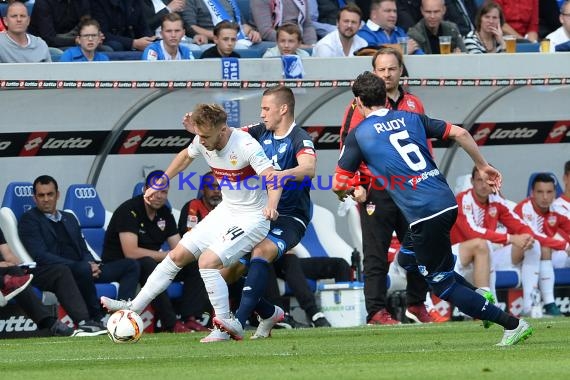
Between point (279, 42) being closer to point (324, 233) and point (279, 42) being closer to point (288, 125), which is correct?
point (324, 233)

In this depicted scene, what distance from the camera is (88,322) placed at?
41.4 ft

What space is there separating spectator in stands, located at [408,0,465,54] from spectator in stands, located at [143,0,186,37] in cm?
253

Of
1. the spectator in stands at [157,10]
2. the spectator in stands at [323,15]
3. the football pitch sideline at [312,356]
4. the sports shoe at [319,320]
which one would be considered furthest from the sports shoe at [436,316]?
the spectator in stands at [157,10]

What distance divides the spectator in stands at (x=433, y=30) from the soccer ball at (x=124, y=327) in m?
6.09

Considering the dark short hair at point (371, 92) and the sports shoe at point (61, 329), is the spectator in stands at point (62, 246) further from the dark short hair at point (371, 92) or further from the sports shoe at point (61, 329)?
the dark short hair at point (371, 92)

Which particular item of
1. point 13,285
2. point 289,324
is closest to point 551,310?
point 289,324

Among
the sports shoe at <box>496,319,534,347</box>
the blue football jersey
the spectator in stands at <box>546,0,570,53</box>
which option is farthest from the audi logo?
the spectator in stands at <box>546,0,570,53</box>

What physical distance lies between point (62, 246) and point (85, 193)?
0.87 metres

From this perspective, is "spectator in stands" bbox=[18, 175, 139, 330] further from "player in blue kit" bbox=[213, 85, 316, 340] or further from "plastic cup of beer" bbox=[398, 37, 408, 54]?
"plastic cup of beer" bbox=[398, 37, 408, 54]

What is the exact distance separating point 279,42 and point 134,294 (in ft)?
10.3

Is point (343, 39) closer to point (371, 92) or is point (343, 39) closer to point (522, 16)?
point (522, 16)

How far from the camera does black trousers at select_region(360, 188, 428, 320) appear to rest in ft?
40.1

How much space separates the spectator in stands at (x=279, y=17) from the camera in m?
16.2

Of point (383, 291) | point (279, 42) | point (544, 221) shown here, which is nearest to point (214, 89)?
point (279, 42)
